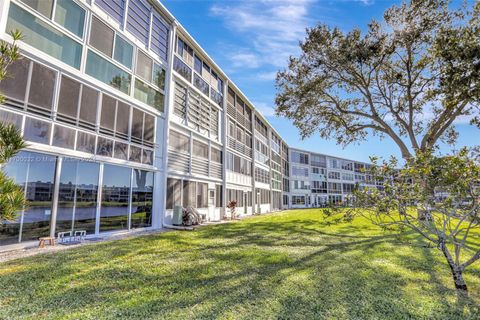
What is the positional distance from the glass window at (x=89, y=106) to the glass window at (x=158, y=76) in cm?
408

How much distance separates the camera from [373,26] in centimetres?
1508

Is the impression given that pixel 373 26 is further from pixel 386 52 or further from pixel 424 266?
pixel 424 266

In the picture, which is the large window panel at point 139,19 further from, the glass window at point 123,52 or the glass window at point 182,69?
the glass window at point 182,69

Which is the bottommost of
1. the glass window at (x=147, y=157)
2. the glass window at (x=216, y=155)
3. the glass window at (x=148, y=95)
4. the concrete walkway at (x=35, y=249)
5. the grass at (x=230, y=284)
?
the grass at (x=230, y=284)

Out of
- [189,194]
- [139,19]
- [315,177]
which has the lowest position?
[189,194]

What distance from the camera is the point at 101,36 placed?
34.7 ft

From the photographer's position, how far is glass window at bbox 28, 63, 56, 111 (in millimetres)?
8133

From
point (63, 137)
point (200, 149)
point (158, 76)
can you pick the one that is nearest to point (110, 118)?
point (63, 137)

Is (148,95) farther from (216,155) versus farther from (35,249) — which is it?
(35,249)

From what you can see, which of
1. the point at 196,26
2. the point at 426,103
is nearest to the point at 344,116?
the point at 426,103

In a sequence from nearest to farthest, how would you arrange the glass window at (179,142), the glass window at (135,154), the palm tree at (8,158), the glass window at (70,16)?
the palm tree at (8,158), the glass window at (70,16), the glass window at (135,154), the glass window at (179,142)

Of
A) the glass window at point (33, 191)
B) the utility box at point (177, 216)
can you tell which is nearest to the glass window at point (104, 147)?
the glass window at point (33, 191)

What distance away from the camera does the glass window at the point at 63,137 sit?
28.5 feet

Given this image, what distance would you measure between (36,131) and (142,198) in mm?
5399
